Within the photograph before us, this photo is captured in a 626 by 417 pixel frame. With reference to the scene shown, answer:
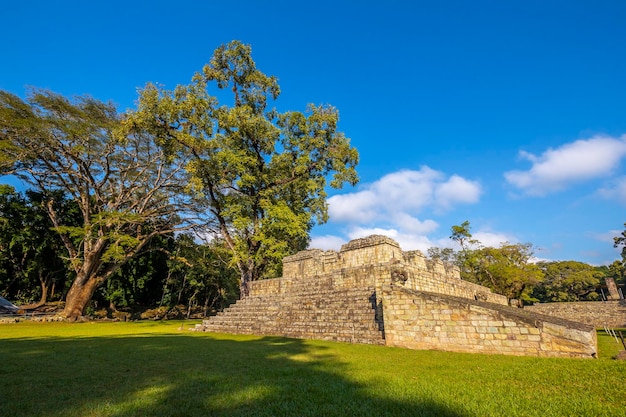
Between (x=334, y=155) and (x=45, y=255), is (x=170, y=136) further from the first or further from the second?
(x=45, y=255)

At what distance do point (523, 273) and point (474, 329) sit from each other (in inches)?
981

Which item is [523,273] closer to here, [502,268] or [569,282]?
[502,268]

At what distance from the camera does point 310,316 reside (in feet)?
37.8

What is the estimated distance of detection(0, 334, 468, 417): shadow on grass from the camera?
3.15 meters

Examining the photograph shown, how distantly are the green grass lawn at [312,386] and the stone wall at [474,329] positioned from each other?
→ 0.61 m

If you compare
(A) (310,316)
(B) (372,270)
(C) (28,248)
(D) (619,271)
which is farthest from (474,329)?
(D) (619,271)

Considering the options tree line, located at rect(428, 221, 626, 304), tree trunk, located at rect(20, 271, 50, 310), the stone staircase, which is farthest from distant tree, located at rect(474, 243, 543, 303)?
tree trunk, located at rect(20, 271, 50, 310)

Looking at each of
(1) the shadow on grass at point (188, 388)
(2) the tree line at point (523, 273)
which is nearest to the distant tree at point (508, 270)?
(2) the tree line at point (523, 273)

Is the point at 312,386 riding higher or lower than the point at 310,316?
lower

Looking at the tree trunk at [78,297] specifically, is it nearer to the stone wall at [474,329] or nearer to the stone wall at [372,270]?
the stone wall at [372,270]

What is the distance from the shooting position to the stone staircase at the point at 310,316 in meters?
9.66

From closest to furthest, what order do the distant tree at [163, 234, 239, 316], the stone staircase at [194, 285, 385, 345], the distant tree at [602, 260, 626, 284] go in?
the stone staircase at [194, 285, 385, 345], the distant tree at [163, 234, 239, 316], the distant tree at [602, 260, 626, 284]

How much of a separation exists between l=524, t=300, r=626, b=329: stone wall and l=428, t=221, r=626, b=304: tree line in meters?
3.03

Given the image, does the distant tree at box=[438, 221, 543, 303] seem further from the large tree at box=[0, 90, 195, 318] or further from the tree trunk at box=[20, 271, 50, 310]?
the tree trunk at box=[20, 271, 50, 310]
